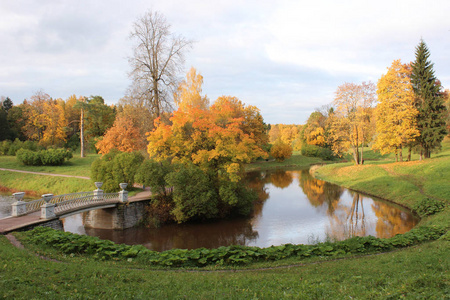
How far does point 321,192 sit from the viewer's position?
29766 mm

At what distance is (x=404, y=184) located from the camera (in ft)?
82.0

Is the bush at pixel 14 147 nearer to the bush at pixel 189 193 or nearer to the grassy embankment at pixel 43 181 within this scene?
the grassy embankment at pixel 43 181

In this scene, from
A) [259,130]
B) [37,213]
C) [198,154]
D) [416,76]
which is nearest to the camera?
[37,213]

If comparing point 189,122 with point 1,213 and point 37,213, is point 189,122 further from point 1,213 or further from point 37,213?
point 1,213

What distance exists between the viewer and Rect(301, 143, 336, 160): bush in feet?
206

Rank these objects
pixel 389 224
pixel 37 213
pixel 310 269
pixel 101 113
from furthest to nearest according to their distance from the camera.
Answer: pixel 101 113
pixel 389 224
pixel 37 213
pixel 310 269

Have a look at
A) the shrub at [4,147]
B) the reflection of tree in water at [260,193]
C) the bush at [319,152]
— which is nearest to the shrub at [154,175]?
the reflection of tree in water at [260,193]

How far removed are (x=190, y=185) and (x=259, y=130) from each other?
21268 millimetres

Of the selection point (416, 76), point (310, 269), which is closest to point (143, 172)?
point (310, 269)

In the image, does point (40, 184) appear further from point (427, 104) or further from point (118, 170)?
point (427, 104)

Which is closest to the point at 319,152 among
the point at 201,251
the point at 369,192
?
the point at 369,192

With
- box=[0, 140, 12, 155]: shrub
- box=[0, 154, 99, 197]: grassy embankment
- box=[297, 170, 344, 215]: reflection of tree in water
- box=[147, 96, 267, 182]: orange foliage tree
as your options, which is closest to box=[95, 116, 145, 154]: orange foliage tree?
box=[0, 154, 99, 197]: grassy embankment

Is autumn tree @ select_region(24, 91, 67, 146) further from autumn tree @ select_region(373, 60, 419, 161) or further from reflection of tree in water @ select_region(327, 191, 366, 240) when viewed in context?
autumn tree @ select_region(373, 60, 419, 161)

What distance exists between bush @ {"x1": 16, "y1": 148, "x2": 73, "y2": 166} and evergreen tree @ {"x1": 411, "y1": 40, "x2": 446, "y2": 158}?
42439mm
